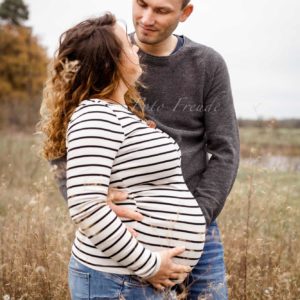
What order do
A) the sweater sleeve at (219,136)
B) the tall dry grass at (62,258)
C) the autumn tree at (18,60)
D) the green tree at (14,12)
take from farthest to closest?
the green tree at (14,12) < the autumn tree at (18,60) < the tall dry grass at (62,258) < the sweater sleeve at (219,136)

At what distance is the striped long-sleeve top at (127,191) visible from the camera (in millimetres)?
1934

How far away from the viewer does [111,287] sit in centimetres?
208

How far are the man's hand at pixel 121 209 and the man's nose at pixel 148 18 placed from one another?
45.5 inches

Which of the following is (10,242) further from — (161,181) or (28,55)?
(28,55)

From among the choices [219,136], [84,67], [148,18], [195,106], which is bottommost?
[219,136]

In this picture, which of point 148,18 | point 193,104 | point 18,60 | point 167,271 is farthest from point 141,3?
point 18,60

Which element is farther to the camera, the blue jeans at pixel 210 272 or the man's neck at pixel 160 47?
the man's neck at pixel 160 47

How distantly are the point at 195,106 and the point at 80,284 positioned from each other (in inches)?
49.0

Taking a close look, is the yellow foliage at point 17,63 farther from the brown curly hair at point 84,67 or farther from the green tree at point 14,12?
the brown curly hair at point 84,67

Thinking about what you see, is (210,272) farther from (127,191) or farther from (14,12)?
(14,12)

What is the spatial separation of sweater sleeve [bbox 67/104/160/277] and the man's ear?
1.27 m

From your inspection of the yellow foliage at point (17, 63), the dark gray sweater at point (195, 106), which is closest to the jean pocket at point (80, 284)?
the dark gray sweater at point (195, 106)

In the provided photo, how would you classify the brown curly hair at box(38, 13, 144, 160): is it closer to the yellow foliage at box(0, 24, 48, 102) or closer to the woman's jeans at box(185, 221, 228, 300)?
the woman's jeans at box(185, 221, 228, 300)

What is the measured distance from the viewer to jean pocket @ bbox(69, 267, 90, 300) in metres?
2.12
